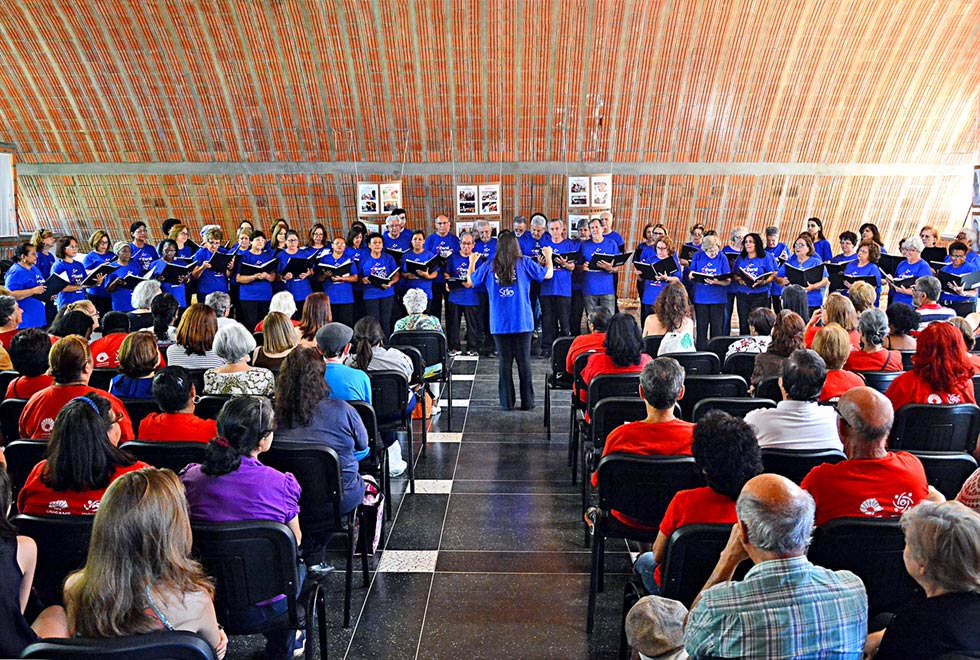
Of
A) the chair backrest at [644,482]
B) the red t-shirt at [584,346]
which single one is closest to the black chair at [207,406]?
the chair backrest at [644,482]

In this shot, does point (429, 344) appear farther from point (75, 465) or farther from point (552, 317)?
point (75, 465)

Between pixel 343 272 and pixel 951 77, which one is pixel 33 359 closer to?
pixel 343 272

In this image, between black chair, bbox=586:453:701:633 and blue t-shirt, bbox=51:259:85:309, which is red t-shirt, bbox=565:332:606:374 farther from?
blue t-shirt, bbox=51:259:85:309

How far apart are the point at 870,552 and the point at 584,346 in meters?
3.74

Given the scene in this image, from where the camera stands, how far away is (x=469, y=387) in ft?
30.5

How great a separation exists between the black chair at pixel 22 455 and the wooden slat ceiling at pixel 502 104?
899cm

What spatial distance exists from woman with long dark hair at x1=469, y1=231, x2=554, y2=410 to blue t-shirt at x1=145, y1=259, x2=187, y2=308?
4.70m

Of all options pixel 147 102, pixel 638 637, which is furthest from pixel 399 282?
pixel 638 637

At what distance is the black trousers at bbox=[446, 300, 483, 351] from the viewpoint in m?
11.0

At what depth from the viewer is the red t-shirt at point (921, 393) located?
4.92 m

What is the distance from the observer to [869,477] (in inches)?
133

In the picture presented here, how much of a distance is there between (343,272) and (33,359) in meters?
5.66

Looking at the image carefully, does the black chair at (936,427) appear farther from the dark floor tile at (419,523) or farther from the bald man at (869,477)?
the dark floor tile at (419,523)

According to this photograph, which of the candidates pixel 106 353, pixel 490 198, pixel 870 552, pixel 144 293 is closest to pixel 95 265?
pixel 144 293
